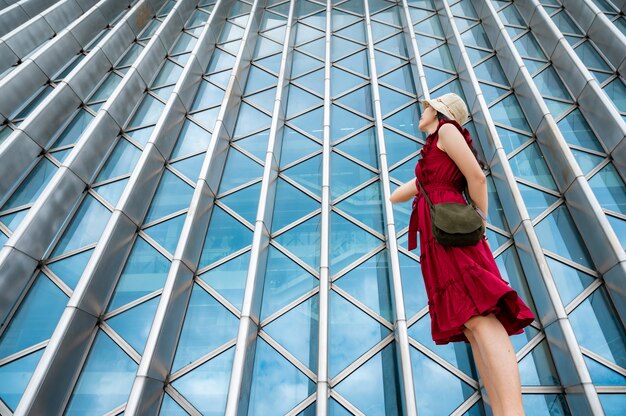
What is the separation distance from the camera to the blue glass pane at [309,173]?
9.34 m

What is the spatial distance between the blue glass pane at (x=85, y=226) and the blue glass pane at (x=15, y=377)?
75.8 inches

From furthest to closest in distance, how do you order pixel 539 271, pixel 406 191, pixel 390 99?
pixel 390 99, pixel 539 271, pixel 406 191

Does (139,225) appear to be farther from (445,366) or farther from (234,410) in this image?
(445,366)

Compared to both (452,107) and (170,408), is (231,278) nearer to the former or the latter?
(170,408)

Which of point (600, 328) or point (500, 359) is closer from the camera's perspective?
point (500, 359)

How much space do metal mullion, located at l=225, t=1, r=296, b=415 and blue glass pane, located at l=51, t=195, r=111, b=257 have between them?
322 cm

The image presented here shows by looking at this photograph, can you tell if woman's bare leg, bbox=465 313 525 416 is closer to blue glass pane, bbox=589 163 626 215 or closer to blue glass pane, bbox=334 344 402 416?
blue glass pane, bbox=334 344 402 416

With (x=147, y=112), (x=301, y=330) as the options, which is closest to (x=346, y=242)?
(x=301, y=330)

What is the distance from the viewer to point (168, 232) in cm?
835

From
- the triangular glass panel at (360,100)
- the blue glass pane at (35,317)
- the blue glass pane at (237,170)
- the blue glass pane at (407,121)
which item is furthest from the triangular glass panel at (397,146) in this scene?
the blue glass pane at (35,317)

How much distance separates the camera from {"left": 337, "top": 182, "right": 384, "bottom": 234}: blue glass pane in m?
8.61

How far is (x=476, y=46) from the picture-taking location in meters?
Result: 12.6

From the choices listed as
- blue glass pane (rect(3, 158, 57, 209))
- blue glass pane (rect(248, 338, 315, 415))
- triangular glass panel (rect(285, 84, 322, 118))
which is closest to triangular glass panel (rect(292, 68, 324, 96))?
triangular glass panel (rect(285, 84, 322, 118))

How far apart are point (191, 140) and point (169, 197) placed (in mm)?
1885
